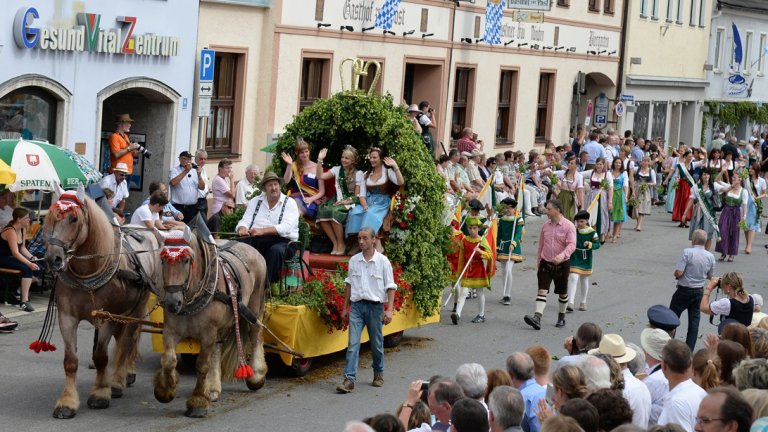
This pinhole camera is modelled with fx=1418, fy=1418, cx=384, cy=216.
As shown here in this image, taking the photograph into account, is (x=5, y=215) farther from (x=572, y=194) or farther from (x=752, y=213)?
(x=752, y=213)

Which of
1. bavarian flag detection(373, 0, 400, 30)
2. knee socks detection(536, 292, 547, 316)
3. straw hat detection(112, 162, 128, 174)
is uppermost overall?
bavarian flag detection(373, 0, 400, 30)

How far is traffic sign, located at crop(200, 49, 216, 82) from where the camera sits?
2300 centimetres

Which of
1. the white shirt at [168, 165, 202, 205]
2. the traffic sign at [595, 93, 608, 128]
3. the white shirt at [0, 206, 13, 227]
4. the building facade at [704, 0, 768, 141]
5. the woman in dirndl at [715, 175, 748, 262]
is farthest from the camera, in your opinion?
the building facade at [704, 0, 768, 141]

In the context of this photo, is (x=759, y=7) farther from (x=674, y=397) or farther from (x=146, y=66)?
(x=674, y=397)

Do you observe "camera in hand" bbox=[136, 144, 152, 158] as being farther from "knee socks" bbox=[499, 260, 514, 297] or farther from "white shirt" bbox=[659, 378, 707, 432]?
"white shirt" bbox=[659, 378, 707, 432]

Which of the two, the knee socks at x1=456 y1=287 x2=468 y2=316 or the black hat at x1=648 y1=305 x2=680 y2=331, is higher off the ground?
the black hat at x1=648 y1=305 x2=680 y2=331

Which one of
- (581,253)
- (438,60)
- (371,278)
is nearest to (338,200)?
(371,278)

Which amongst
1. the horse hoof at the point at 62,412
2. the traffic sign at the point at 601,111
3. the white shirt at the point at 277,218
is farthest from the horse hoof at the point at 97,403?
the traffic sign at the point at 601,111

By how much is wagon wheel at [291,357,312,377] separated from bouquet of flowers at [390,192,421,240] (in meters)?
1.87

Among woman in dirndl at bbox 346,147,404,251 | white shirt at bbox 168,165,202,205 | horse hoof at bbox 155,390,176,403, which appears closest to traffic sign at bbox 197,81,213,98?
white shirt at bbox 168,165,202,205

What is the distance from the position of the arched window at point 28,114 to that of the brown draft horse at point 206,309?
7.45 metres

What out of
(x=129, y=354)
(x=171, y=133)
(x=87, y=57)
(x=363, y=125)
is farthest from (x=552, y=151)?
(x=129, y=354)

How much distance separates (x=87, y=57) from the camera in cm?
2073

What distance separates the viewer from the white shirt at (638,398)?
9211 millimetres
